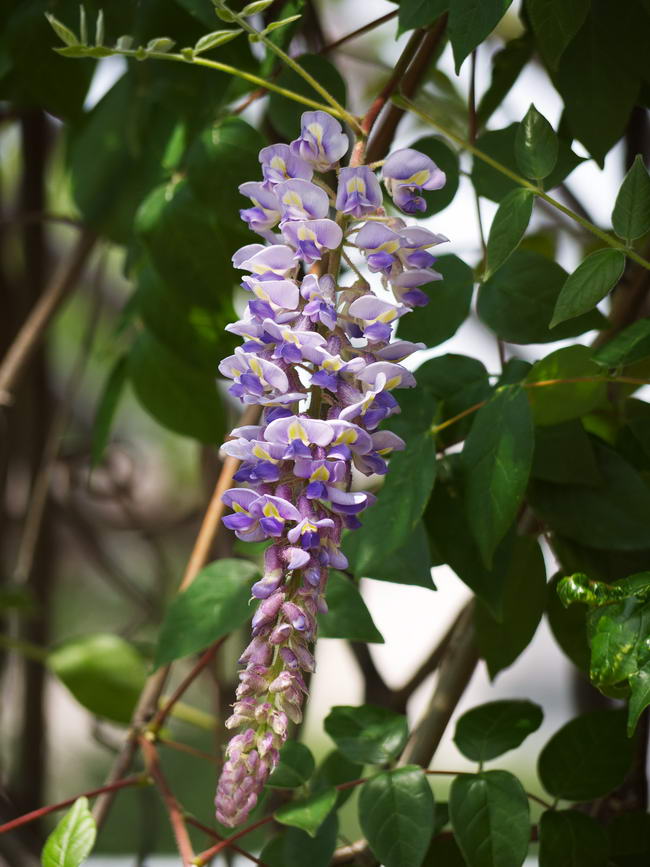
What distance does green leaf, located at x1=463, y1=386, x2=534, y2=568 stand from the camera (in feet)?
1.52

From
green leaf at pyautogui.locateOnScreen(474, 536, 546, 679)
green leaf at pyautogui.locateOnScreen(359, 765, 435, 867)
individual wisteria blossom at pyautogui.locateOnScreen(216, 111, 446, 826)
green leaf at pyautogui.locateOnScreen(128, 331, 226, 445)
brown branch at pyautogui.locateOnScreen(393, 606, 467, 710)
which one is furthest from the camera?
brown branch at pyautogui.locateOnScreen(393, 606, 467, 710)

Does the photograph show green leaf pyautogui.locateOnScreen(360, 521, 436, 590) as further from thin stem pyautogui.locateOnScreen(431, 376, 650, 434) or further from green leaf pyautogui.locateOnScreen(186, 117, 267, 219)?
green leaf pyautogui.locateOnScreen(186, 117, 267, 219)

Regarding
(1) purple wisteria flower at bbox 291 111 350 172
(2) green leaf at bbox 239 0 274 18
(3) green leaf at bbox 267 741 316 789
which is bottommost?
(3) green leaf at bbox 267 741 316 789

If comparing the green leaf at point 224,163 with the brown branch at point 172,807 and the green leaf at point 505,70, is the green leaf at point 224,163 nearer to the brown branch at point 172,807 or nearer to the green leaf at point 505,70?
the green leaf at point 505,70

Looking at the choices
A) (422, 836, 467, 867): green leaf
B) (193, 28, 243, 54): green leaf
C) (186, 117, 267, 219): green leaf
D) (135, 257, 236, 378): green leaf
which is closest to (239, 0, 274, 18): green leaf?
(193, 28, 243, 54): green leaf

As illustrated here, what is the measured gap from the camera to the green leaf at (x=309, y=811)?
1.61 ft

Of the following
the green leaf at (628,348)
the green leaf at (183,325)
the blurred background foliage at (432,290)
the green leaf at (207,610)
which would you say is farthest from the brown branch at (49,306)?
the green leaf at (628,348)

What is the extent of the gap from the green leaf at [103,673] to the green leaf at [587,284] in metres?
0.53

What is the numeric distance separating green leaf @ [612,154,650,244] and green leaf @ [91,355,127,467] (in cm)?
43

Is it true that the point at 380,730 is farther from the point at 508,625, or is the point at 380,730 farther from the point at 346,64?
the point at 346,64

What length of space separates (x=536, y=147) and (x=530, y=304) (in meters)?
0.12

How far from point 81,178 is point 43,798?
2.77ft

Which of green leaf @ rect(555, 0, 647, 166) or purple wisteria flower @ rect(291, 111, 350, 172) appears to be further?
green leaf @ rect(555, 0, 647, 166)

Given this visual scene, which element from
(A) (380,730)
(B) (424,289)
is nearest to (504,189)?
(B) (424,289)
